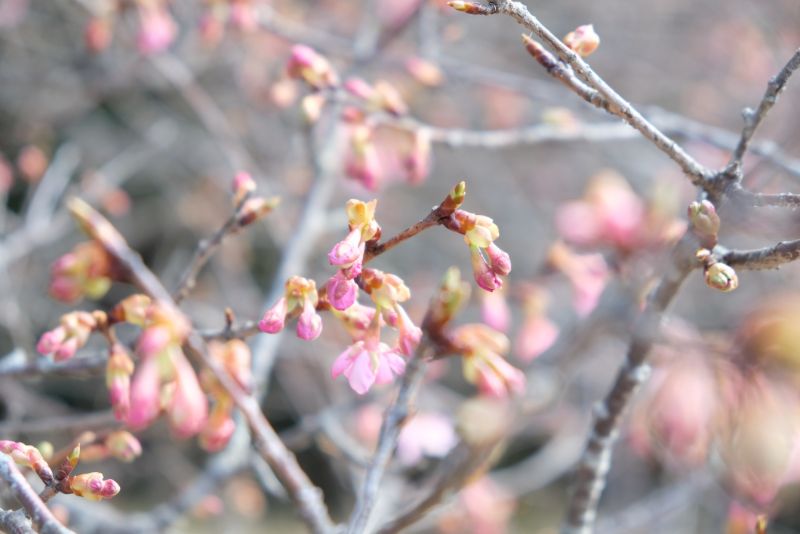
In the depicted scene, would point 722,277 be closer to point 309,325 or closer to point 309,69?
point 309,325

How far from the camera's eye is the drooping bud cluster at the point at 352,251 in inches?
35.8

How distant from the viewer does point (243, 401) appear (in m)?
→ 1.08

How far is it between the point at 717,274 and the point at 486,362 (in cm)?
35

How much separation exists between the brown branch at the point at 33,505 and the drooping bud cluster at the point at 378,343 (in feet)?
1.10

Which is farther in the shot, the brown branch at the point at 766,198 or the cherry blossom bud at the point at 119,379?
the cherry blossom bud at the point at 119,379

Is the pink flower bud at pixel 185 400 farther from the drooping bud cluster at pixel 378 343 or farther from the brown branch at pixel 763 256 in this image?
the brown branch at pixel 763 256

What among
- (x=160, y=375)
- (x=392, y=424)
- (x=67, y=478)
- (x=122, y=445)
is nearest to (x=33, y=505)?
(x=67, y=478)

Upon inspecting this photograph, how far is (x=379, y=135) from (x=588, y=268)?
113 cm

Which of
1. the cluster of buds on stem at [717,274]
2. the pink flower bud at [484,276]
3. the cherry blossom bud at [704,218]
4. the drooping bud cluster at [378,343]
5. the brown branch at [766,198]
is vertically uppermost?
the brown branch at [766,198]

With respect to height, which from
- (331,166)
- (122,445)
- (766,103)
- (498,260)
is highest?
(766,103)

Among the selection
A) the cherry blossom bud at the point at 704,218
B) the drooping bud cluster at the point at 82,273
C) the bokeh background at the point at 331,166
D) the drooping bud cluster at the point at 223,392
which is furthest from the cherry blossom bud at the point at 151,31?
the cherry blossom bud at the point at 704,218

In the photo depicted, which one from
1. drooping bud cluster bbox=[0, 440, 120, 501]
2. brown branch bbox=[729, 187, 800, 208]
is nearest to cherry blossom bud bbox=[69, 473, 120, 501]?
drooping bud cluster bbox=[0, 440, 120, 501]

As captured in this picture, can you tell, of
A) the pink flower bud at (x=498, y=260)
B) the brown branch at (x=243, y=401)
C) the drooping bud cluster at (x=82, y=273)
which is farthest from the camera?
the drooping bud cluster at (x=82, y=273)

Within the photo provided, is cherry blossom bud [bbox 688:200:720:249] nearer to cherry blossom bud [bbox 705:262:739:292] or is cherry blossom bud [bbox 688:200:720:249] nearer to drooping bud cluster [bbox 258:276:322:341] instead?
cherry blossom bud [bbox 705:262:739:292]
